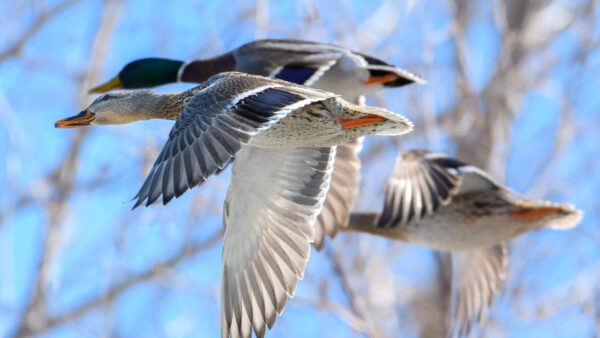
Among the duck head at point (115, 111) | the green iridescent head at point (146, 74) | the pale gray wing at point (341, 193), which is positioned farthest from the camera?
the green iridescent head at point (146, 74)

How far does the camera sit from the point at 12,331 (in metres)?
8.73

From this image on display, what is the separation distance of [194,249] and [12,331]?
1.81 meters

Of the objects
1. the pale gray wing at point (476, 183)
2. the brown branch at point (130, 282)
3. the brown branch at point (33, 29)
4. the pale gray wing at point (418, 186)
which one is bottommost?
the brown branch at point (130, 282)

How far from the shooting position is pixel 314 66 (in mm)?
6238

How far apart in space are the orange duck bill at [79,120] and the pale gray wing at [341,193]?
5.65ft

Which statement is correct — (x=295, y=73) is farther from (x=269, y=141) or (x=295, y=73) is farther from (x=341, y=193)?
(x=269, y=141)

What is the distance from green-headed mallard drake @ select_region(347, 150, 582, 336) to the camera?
6535mm

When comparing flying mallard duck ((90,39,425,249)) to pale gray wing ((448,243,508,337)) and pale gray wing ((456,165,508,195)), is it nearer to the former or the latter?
pale gray wing ((456,165,508,195))

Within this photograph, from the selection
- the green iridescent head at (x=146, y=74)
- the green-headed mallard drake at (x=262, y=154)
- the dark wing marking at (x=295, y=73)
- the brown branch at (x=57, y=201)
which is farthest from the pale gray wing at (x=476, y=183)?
the brown branch at (x=57, y=201)

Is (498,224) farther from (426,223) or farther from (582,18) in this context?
(582,18)

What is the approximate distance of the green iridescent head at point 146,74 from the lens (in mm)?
7254

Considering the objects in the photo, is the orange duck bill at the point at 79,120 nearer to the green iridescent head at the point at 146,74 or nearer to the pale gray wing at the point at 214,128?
the pale gray wing at the point at 214,128

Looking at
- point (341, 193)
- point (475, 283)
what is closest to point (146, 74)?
point (341, 193)

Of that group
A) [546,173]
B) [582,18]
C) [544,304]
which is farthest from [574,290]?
[582,18]
